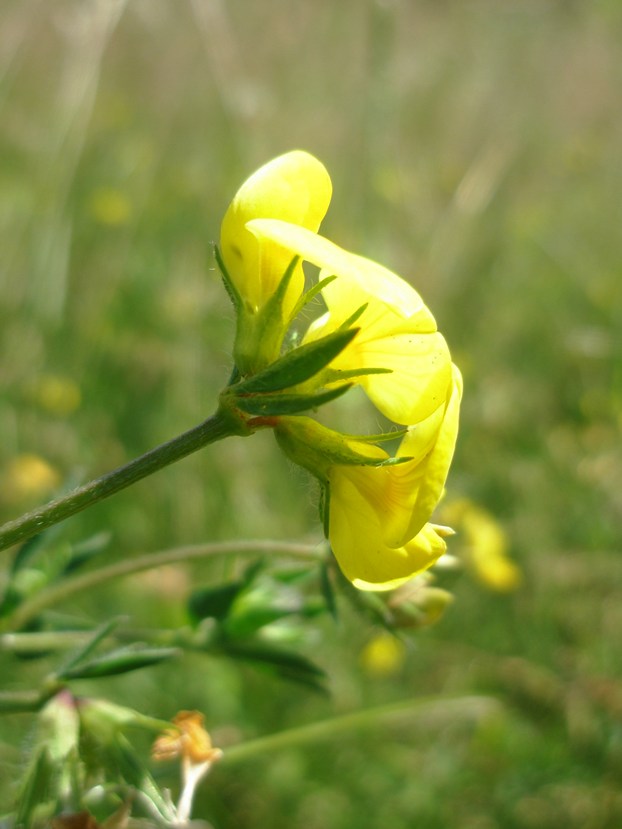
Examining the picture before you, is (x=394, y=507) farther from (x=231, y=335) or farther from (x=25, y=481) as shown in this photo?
(x=25, y=481)

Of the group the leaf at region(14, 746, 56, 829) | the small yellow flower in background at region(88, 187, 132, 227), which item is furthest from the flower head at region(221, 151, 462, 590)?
the small yellow flower in background at region(88, 187, 132, 227)

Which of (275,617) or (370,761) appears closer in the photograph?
(275,617)

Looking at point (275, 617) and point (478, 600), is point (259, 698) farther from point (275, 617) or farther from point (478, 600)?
point (275, 617)

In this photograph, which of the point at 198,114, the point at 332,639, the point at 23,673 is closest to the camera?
the point at 23,673

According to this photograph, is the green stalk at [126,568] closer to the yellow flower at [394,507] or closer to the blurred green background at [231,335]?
the blurred green background at [231,335]

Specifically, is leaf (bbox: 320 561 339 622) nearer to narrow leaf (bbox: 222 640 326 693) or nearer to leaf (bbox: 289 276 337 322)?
narrow leaf (bbox: 222 640 326 693)

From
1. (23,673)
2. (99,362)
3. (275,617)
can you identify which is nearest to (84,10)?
(99,362)

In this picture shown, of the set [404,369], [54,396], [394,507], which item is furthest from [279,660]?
[54,396]
